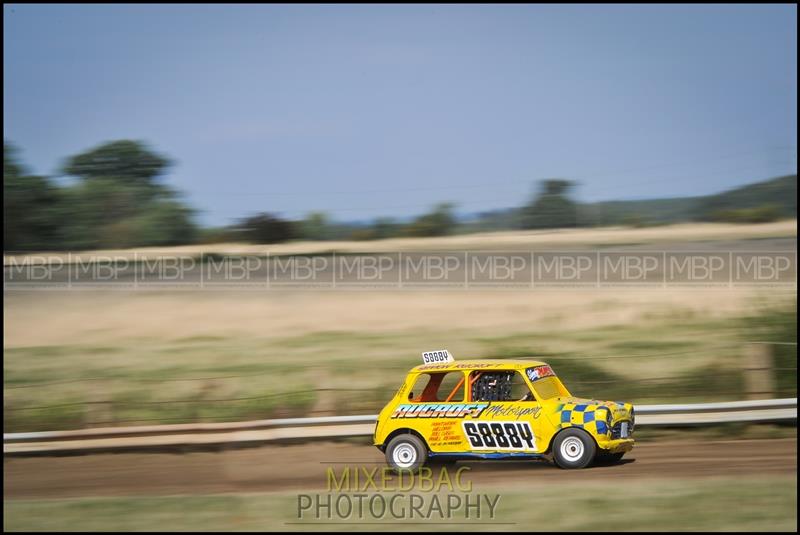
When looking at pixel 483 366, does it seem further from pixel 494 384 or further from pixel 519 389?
pixel 519 389

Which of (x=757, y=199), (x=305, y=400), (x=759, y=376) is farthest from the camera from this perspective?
(x=757, y=199)

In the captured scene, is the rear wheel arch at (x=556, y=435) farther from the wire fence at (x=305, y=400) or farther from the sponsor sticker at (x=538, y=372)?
the wire fence at (x=305, y=400)

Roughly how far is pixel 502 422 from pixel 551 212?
20181mm

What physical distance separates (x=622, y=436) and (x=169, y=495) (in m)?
5.21

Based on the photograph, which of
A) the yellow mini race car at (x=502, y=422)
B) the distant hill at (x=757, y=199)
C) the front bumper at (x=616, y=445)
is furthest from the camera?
the distant hill at (x=757, y=199)

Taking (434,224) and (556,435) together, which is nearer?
(556,435)

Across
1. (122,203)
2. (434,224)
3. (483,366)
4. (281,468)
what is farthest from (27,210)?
(483,366)

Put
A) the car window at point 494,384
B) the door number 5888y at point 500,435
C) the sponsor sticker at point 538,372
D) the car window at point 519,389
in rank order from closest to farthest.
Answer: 1. the door number 5888y at point 500,435
2. the car window at point 519,389
3. the sponsor sticker at point 538,372
4. the car window at point 494,384

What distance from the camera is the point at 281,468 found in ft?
36.9

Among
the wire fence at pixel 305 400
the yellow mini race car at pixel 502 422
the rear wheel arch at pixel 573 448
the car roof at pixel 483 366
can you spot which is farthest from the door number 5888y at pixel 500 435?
the wire fence at pixel 305 400

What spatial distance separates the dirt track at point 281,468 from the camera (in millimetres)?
9719

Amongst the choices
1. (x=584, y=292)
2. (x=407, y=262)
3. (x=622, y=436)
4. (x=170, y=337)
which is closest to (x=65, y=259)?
(x=170, y=337)

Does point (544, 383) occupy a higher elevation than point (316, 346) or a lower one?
higher

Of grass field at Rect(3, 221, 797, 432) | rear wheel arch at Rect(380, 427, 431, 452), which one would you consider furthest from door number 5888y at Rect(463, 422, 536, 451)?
grass field at Rect(3, 221, 797, 432)
